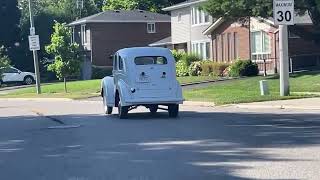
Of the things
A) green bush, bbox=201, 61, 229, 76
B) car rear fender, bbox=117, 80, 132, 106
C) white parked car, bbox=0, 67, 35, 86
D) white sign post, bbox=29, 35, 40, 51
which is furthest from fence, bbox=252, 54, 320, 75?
white parked car, bbox=0, 67, 35, 86

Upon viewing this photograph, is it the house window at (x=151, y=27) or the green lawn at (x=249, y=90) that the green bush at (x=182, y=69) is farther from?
the house window at (x=151, y=27)

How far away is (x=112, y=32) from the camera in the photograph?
71000mm

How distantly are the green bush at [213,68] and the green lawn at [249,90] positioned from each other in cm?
865

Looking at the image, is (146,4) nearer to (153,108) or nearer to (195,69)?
(195,69)

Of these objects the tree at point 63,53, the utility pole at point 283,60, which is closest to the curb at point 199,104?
the utility pole at point 283,60

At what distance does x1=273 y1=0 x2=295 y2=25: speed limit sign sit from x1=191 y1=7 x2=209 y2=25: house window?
3045 cm

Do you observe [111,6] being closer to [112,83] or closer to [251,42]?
[251,42]

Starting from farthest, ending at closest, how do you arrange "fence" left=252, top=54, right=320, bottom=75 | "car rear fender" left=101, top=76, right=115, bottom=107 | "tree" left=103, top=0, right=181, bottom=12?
"tree" left=103, top=0, right=181, bottom=12 < "fence" left=252, top=54, right=320, bottom=75 < "car rear fender" left=101, top=76, right=115, bottom=107

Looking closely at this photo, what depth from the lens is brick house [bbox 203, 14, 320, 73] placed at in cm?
4497

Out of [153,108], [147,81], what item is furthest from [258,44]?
[147,81]

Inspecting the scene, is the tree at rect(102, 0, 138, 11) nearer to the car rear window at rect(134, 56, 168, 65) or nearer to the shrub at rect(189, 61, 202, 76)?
the shrub at rect(189, 61, 202, 76)

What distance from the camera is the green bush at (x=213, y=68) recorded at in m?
46.5

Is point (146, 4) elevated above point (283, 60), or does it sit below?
above

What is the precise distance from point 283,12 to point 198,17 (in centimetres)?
3199
